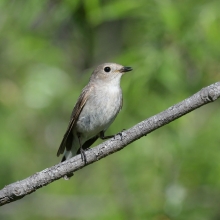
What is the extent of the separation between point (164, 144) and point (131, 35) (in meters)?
2.90

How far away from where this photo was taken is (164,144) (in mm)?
6531

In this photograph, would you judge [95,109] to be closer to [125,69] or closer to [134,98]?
[134,98]

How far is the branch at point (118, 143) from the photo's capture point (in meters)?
3.94

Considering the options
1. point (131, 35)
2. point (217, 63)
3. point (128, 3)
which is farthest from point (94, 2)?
point (131, 35)

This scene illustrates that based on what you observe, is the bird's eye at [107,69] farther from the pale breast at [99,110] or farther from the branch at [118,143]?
the branch at [118,143]

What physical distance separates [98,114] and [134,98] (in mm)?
446

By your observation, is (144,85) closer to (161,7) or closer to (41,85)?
(161,7)

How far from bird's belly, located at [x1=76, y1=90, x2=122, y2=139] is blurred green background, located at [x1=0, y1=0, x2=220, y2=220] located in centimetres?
22

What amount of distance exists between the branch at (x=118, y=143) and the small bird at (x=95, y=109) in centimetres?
155

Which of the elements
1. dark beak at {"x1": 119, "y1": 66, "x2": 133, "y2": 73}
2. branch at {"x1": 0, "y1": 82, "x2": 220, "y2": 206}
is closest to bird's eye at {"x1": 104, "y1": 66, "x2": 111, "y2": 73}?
dark beak at {"x1": 119, "y1": 66, "x2": 133, "y2": 73}

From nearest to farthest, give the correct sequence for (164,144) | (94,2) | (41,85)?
(94,2)
(164,144)
(41,85)

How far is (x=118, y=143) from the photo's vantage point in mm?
4285

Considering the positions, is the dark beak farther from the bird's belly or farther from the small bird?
the bird's belly

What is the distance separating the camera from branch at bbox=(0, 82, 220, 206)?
3.94 metres
